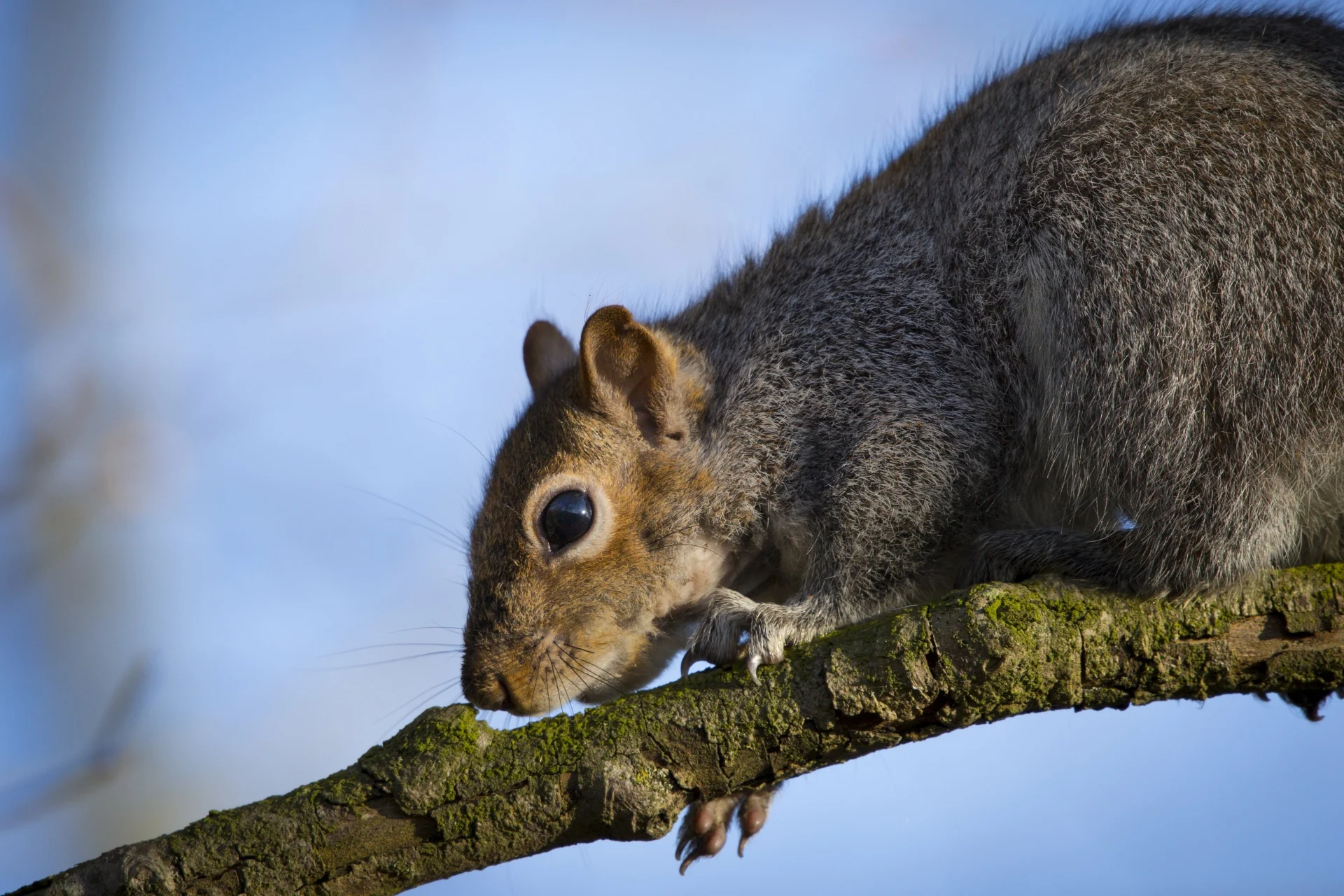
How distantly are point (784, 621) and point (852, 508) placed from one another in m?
0.57

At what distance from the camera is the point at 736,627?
13.1ft

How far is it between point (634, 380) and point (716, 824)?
5.94ft

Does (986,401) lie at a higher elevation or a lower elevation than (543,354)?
lower

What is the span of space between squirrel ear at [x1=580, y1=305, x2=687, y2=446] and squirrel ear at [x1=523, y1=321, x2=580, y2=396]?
101 cm

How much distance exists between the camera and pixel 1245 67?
4477 millimetres

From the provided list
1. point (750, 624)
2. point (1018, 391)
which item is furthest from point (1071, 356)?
point (750, 624)

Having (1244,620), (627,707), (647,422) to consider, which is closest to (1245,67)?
(1244,620)

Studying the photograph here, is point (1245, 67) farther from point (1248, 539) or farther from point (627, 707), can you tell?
point (627, 707)

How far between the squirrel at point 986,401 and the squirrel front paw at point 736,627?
0.04 ft

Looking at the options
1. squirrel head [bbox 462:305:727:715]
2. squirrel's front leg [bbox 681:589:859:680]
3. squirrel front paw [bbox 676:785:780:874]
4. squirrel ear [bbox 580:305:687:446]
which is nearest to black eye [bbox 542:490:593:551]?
squirrel head [bbox 462:305:727:715]

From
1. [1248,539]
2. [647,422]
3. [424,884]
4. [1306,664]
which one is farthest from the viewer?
[647,422]

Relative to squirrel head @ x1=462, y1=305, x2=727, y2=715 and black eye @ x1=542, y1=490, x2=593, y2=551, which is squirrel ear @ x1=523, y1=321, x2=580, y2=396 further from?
black eye @ x1=542, y1=490, x2=593, y2=551

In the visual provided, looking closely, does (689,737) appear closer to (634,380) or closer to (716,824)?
(716,824)

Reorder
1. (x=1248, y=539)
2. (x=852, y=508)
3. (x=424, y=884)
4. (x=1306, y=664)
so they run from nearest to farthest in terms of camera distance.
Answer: (x=424, y=884)
(x=1306, y=664)
(x=1248, y=539)
(x=852, y=508)
